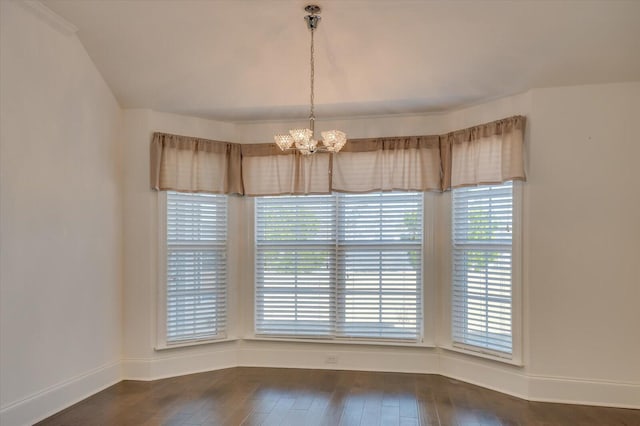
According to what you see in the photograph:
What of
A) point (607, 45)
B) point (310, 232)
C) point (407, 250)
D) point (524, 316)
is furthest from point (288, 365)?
point (607, 45)

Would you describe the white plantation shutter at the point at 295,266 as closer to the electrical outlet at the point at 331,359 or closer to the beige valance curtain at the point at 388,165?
the electrical outlet at the point at 331,359

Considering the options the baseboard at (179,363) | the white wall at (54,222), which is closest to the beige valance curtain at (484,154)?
the baseboard at (179,363)

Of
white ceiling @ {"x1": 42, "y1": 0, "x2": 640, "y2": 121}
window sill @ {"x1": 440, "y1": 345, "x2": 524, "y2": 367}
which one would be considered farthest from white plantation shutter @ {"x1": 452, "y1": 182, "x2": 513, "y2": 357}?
white ceiling @ {"x1": 42, "y1": 0, "x2": 640, "y2": 121}

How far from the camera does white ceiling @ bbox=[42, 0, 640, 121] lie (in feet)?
10.9

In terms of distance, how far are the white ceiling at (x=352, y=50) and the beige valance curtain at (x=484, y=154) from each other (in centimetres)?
32

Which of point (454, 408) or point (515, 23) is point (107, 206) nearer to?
point (454, 408)

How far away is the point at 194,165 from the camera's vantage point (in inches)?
185

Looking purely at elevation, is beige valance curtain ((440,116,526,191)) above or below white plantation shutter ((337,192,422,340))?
above

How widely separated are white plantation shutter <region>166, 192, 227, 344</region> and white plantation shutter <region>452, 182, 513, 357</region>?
246 cm

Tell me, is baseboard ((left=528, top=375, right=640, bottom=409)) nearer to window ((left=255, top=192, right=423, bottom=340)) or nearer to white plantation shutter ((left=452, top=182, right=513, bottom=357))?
white plantation shutter ((left=452, top=182, right=513, bottom=357))

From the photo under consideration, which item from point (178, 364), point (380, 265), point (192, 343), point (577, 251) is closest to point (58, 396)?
point (178, 364)

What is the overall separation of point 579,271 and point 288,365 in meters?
2.96

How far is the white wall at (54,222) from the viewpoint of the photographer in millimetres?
3139

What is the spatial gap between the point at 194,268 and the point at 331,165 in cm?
181
